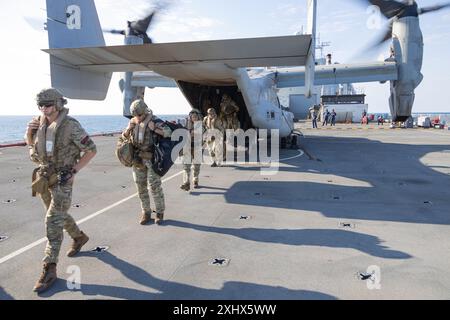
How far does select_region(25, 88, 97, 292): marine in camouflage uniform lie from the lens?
10.9 ft

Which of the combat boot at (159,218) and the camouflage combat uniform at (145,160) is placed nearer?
the camouflage combat uniform at (145,160)

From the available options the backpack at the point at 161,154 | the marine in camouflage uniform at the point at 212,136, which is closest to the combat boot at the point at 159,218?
the backpack at the point at 161,154

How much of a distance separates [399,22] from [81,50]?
13946mm

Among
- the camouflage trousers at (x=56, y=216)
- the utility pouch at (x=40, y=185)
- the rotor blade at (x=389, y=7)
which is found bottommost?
the camouflage trousers at (x=56, y=216)

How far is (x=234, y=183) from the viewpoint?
7738mm

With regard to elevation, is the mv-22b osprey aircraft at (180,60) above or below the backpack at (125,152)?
above

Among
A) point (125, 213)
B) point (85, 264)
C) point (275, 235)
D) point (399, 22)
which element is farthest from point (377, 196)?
point (399, 22)

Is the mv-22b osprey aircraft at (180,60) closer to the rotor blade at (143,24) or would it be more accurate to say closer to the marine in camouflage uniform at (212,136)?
the rotor blade at (143,24)

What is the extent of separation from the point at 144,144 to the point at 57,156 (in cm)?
150

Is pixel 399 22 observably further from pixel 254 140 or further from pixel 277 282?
pixel 277 282

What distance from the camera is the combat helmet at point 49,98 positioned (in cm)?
327

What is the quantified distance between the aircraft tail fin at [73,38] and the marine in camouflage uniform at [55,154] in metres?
3.98

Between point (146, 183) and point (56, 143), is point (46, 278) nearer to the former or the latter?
point (56, 143)

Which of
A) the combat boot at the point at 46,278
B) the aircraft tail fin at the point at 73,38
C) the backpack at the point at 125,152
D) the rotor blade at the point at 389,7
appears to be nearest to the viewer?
the combat boot at the point at 46,278
